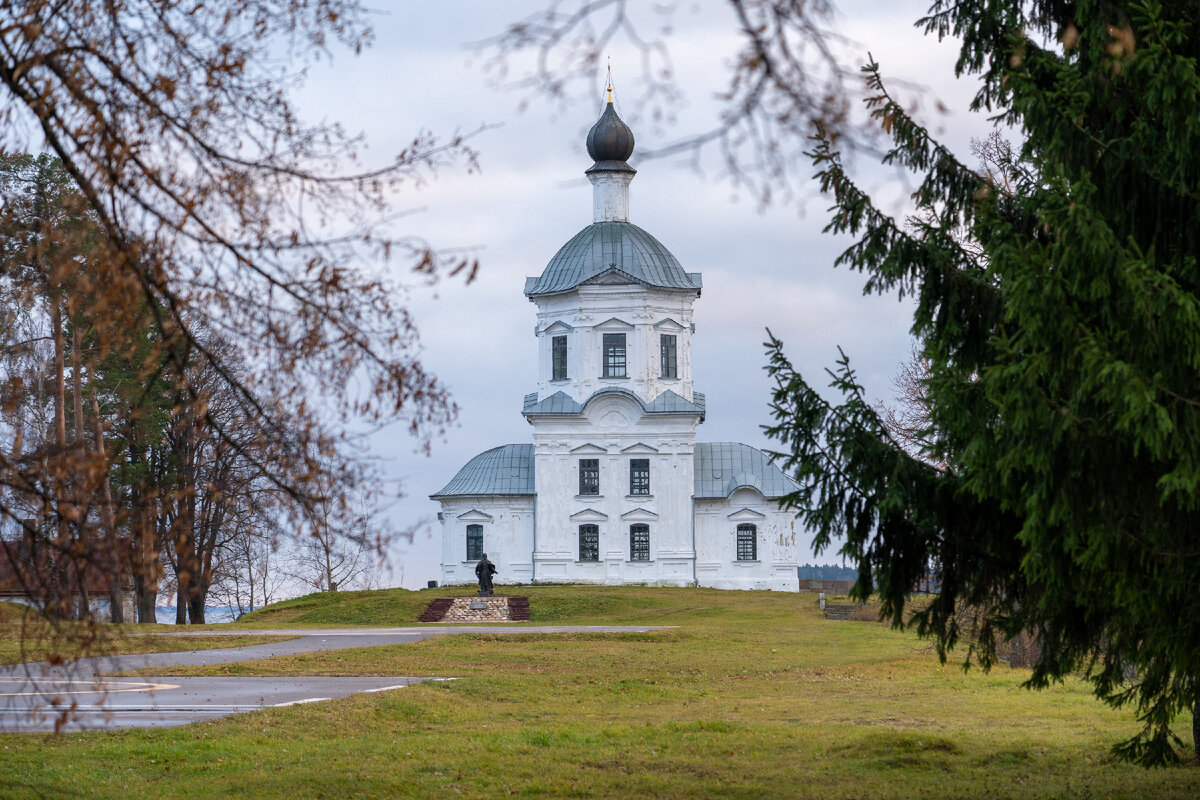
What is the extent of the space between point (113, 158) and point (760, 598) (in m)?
40.6

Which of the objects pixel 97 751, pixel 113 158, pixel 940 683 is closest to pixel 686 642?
pixel 940 683

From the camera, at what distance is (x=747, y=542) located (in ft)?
172

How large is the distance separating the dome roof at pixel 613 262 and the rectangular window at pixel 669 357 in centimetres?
222

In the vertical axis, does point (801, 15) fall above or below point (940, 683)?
above

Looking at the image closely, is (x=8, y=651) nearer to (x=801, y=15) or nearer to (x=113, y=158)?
(x=113, y=158)

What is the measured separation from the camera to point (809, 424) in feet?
32.2

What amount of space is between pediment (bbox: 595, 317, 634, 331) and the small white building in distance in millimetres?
39

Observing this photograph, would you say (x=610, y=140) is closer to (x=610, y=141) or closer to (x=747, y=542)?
(x=610, y=141)

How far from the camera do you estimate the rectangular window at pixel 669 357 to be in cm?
5356

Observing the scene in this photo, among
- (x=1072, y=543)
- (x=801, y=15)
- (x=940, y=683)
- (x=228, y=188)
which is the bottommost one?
(x=940, y=683)

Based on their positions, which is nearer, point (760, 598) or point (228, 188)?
point (228, 188)

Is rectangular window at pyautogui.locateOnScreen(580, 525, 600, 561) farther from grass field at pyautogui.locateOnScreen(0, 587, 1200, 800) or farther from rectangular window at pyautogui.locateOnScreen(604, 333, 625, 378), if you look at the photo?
grass field at pyautogui.locateOnScreen(0, 587, 1200, 800)

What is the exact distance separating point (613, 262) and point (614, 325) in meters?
2.43

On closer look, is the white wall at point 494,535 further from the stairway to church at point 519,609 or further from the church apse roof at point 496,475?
the stairway to church at point 519,609
